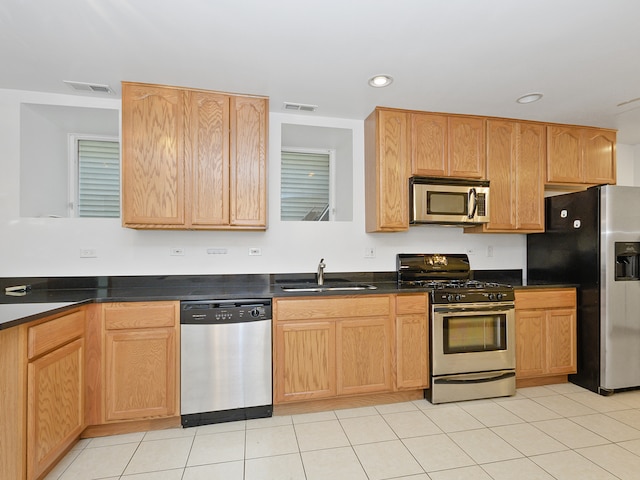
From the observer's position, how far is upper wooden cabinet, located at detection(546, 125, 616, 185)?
130 inches

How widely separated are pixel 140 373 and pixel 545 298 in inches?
130

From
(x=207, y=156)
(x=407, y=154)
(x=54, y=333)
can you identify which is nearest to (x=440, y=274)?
(x=407, y=154)

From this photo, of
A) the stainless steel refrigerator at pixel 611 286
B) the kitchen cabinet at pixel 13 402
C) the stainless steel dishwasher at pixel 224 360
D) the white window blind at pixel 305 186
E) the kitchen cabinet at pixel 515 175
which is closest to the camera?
the kitchen cabinet at pixel 13 402

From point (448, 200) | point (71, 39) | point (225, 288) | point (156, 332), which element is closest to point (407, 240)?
point (448, 200)

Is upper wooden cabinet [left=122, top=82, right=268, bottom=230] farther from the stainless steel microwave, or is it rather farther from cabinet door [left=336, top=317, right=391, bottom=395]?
the stainless steel microwave

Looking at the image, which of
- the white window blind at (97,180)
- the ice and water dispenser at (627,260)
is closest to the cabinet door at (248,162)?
the white window blind at (97,180)

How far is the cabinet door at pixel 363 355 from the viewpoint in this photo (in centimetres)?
258

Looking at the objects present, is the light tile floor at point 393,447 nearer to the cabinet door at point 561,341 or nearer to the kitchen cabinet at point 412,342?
the kitchen cabinet at point 412,342

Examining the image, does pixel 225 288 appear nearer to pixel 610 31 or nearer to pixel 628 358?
pixel 610 31

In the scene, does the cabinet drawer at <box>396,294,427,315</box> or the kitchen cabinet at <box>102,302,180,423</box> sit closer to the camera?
the kitchen cabinet at <box>102,302,180,423</box>

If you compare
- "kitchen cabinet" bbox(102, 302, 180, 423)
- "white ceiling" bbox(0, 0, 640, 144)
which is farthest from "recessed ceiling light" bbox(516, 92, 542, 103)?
"kitchen cabinet" bbox(102, 302, 180, 423)

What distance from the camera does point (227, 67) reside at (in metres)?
2.30

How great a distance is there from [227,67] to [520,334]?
317 cm

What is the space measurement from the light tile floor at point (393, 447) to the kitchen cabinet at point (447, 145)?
6.45 feet
